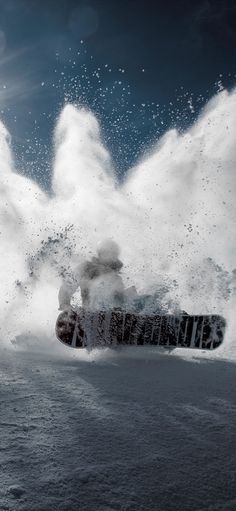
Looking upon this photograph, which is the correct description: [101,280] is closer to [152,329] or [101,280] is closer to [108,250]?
[108,250]

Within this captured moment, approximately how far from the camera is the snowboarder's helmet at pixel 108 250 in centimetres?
974

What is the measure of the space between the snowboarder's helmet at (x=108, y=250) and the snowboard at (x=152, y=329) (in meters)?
1.69

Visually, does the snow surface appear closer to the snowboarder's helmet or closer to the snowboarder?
the snowboarder

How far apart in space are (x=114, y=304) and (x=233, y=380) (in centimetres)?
428

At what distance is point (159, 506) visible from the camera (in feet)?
6.84

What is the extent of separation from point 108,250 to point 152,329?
2396mm

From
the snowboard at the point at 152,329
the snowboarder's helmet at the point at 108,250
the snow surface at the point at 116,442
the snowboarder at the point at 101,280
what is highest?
the snowboarder's helmet at the point at 108,250

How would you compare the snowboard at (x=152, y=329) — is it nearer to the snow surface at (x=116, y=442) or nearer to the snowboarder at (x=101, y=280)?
the snowboarder at (x=101, y=280)

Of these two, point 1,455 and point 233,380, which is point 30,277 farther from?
point 1,455

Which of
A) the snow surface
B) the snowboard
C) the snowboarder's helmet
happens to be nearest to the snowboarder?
the snowboarder's helmet

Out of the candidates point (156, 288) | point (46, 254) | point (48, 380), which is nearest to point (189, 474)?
point (48, 380)

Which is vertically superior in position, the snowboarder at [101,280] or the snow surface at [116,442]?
the snowboarder at [101,280]

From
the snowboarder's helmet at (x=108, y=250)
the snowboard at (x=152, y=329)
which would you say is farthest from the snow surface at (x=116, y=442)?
the snowboarder's helmet at (x=108, y=250)

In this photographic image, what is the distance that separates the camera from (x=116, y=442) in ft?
9.70
